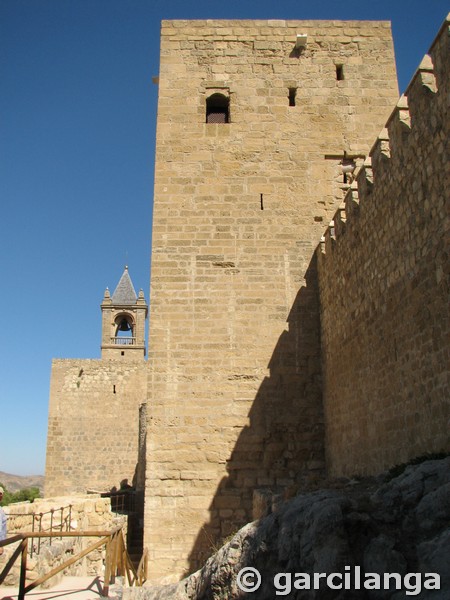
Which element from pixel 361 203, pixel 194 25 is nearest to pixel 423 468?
pixel 361 203

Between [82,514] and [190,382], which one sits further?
[82,514]

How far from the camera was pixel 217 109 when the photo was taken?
34.1ft

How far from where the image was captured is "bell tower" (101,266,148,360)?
30.1m

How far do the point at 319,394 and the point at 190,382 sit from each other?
1.98 metres

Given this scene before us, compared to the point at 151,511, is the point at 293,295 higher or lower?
higher

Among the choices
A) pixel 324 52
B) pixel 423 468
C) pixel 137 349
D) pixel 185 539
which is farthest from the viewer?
pixel 137 349

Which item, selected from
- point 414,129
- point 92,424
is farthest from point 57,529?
point 92,424

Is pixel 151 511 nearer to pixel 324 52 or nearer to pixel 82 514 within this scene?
pixel 82 514

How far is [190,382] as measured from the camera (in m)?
8.96

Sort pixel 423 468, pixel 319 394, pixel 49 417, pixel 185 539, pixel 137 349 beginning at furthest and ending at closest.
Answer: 1. pixel 137 349
2. pixel 49 417
3. pixel 319 394
4. pixel 185 539
5. pixel 423 468

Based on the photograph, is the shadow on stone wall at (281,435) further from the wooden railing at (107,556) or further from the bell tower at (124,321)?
the bell tower at (124,321)

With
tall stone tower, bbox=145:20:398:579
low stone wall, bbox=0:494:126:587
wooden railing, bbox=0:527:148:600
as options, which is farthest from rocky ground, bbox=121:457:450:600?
low stone wall, bbox=0:494:126:587

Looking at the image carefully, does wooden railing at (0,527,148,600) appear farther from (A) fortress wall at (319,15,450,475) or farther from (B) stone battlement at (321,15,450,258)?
(B) stone battlement at (321,15,450,258)

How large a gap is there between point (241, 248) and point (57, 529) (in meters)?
5.97
